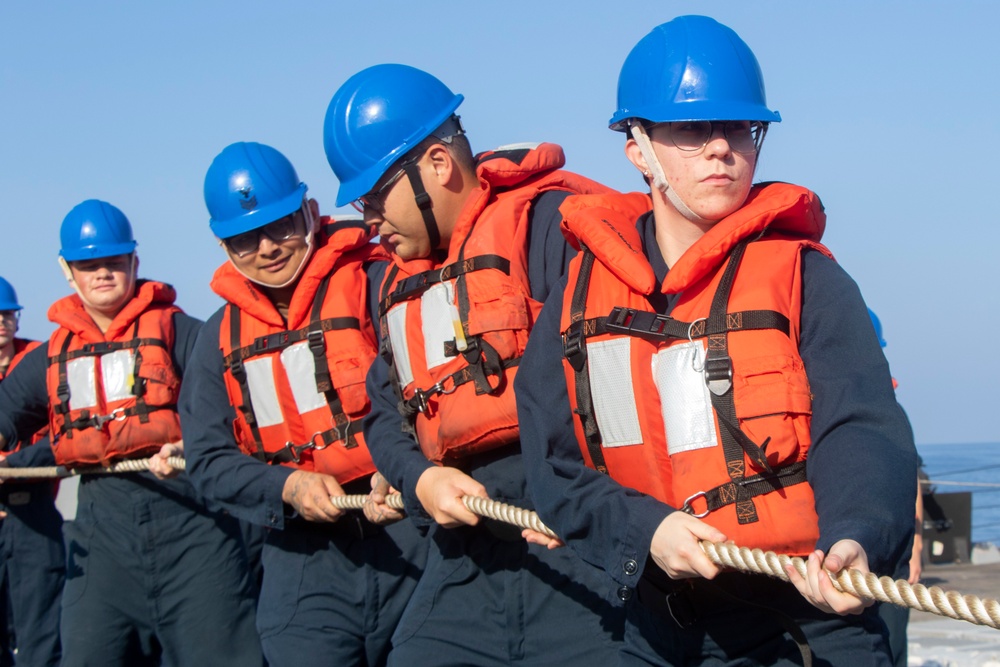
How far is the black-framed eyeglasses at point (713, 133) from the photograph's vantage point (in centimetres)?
293

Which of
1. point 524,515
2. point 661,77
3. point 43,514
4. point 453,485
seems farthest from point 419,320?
point 43,514

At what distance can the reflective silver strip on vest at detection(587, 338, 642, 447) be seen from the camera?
2885 mm

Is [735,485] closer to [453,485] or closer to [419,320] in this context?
[453,485]

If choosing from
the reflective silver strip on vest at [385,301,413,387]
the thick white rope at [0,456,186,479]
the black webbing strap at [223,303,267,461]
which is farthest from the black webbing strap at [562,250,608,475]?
the thick white rope at [0,456,186,479]

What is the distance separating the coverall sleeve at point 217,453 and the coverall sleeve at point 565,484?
187 centimetres

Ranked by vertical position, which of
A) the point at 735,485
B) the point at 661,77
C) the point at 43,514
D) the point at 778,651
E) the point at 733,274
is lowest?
the point at 43,514

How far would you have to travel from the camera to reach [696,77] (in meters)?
2.94

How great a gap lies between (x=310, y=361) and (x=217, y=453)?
580mm

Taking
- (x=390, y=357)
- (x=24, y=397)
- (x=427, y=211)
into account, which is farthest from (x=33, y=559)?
(x=427, y=211)

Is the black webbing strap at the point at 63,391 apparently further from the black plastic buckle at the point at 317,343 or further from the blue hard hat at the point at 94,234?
the black plastic buckle at the point at 317,343

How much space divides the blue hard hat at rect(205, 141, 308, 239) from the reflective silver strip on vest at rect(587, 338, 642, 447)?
8.53ft

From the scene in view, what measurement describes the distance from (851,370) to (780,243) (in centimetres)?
34

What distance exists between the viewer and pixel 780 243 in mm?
2783

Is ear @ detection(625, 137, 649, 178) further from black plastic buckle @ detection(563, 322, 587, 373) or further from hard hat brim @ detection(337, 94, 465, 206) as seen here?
hard hat brim @ detection(337, 94, 465, 206)
